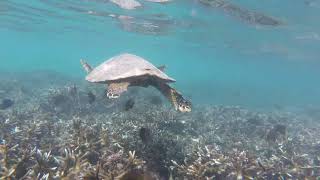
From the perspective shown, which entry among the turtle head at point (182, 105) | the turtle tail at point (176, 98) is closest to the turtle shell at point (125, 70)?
Answer: the turtle tail at point (176, 98)

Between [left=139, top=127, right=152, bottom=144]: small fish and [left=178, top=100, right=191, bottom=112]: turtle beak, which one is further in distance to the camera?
[left=139, top=127, right=152, bottom=144]: small fish

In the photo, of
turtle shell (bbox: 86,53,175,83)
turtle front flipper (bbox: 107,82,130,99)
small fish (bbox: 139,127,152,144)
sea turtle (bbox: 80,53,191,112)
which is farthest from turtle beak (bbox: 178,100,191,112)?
turtle front flipper (bbox: 107,82,130,99)

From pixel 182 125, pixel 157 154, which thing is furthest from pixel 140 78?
pixel 182 125

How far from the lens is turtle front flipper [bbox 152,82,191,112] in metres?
7.29

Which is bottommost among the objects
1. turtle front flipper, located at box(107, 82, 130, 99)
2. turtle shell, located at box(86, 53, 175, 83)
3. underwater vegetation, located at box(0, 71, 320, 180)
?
underwater vegetation, located at box(0, 71, 320, 180)

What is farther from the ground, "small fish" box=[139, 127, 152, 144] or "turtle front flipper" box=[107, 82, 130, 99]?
"turtle front flipper" box=[107, 82, 130, 99]

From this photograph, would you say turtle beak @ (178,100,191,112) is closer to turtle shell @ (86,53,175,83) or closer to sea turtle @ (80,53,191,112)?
sea turtle @ (80,53,191,112)

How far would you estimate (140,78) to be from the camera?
7.22 meters

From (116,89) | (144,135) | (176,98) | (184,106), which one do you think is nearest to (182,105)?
(184,106)

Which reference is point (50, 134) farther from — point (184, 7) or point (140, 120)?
point (184, 7)

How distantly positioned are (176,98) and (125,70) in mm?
1422

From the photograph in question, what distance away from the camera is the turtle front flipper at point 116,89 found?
23.0ft

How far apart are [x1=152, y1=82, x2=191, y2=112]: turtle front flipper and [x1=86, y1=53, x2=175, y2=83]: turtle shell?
28cm

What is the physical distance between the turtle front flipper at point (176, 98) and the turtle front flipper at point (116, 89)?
82cm
